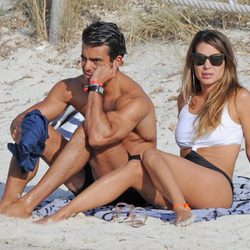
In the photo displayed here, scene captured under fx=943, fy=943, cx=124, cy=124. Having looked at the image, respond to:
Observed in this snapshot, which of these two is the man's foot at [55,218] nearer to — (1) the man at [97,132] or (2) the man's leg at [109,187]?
(2) the man's leg at [109,187]

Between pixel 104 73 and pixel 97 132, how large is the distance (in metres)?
0.40

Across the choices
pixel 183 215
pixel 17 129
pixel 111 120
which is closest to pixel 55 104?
pixel 17 129

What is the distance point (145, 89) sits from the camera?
801 cm

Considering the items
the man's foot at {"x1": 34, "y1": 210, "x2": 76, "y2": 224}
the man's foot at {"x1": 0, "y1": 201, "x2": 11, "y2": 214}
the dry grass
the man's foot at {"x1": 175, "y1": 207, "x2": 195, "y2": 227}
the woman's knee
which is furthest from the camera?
the dry grass

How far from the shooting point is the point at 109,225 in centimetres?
500

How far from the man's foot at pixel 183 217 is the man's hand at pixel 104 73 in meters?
0.90

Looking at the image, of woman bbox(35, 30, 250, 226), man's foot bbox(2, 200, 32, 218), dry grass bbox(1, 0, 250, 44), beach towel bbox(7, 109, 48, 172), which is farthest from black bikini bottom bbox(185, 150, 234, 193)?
dry grass bbox(1, 0, 250, 44)

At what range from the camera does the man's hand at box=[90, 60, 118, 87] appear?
5.25 meters

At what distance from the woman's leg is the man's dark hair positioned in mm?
686

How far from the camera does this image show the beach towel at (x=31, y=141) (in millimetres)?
5125

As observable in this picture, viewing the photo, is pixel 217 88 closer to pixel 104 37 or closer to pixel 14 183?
pixel 104 37

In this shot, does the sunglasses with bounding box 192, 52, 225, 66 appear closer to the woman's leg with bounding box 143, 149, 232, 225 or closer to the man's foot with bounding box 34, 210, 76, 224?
the woman's leg with bounding box 143, 149, 232, 225

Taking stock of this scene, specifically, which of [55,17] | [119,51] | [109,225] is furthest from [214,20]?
[109,225]

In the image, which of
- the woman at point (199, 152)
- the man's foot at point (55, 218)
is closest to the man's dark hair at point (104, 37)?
the woman at point (199, 152)
